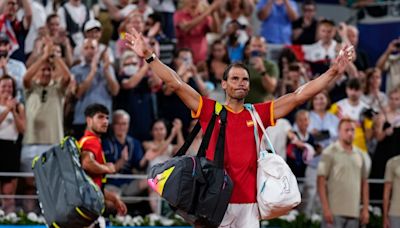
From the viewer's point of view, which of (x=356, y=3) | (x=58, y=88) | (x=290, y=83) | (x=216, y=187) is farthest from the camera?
(x=356, y=3)

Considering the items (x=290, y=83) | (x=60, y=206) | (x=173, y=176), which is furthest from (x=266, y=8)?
(x=173, y=176)

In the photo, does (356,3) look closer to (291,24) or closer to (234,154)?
(291,24)

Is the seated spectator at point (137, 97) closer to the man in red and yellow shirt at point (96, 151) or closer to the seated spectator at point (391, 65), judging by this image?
the man in red and yellow shirt at point (96, 151)

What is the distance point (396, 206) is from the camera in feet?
52.4

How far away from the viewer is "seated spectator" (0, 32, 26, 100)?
15.4 metres

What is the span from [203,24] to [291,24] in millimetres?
2405

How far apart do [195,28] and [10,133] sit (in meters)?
4.48

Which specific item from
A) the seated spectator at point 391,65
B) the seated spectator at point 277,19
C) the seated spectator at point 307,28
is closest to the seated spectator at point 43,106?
the seated spectator at point 277,19

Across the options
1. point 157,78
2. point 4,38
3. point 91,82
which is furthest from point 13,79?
point 157,78

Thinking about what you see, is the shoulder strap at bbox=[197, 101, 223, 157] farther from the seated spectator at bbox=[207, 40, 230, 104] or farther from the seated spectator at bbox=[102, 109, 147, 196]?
the seated spectator at bbox=[207, 40, 230, 104]

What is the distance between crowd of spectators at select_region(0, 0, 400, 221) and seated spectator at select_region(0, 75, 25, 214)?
15 mm

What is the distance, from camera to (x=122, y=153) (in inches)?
621

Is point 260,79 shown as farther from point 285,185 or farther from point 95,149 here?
point 285,185

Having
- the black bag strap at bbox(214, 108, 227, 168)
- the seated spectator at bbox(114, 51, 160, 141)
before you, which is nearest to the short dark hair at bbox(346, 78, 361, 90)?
the seated spectator at bbox(114, 51, 160, 141)
